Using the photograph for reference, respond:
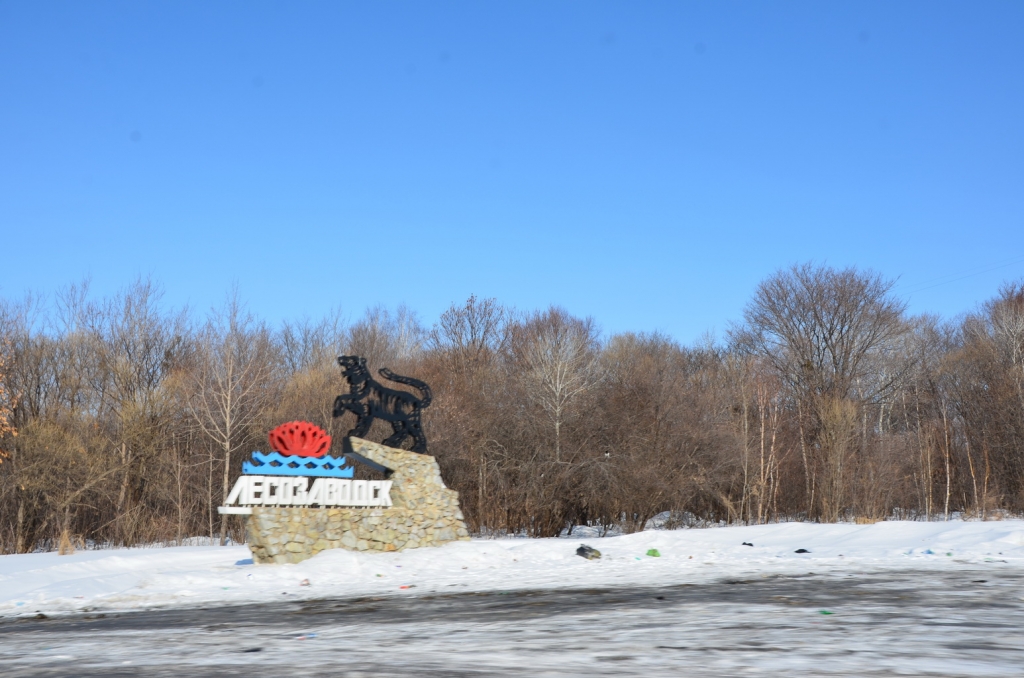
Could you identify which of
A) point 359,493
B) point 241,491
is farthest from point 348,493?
point 241,491

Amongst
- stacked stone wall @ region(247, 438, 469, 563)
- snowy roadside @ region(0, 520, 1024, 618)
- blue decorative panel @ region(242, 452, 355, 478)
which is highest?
blue decorative panel @ region(242, 452, 355, 478)

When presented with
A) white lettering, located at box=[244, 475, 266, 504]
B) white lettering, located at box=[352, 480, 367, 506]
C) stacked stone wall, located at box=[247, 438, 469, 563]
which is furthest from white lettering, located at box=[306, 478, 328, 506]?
white lettering, located at box=[244, 475, 266, 504]

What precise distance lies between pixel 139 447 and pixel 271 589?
67.6 ft

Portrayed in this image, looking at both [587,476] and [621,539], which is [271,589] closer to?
[621,539]

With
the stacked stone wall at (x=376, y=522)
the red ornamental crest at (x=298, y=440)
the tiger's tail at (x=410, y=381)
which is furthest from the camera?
the tiger's tail at (x=410, y=381)

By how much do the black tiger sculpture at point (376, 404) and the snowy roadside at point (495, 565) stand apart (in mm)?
3100

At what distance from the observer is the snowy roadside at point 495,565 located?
13023 mm

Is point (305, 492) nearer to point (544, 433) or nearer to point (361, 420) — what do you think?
point (361, 420)

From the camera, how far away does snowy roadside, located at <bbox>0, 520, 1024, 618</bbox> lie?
1302 centimetres

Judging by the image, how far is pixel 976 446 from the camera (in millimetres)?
37969

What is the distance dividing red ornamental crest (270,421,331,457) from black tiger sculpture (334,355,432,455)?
765 mm

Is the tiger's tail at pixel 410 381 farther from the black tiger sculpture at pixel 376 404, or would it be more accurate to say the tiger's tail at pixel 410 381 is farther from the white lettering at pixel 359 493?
the white lettering at pixel 359 493

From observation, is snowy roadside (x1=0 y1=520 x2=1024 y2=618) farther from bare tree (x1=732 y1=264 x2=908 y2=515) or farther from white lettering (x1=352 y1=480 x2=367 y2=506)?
bare tree (x1=732 y1=264 x2=908 y2=515)

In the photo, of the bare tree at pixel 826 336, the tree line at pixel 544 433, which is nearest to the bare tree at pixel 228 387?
the tree line at pixel 544 433
